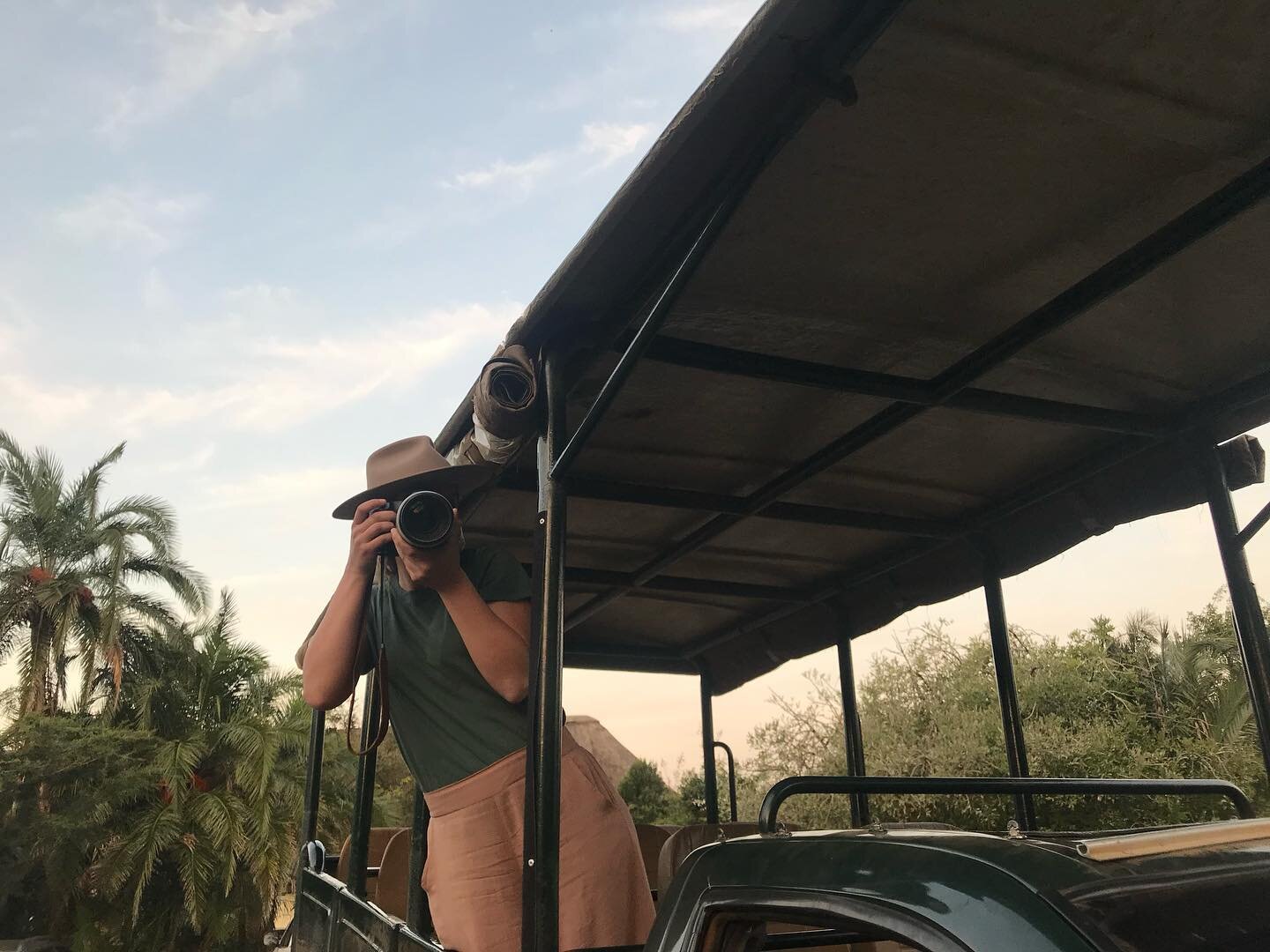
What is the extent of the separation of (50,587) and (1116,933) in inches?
1024

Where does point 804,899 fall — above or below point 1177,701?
below

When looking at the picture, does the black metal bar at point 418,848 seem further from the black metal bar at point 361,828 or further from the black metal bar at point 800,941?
the black metal bar at point 800,941

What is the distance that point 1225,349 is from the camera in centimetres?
302

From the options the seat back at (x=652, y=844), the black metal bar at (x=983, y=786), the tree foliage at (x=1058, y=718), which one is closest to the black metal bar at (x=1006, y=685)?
the black metal bar at (x=983, y=786)

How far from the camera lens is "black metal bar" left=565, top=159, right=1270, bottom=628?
222 centimetres

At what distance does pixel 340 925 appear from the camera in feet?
9.70

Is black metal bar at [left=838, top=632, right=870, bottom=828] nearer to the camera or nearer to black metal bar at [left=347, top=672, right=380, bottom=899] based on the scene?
black metal bar at [left=347, top=672, right=380, bottom=899]

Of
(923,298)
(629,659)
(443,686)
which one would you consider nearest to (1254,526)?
(923,298)

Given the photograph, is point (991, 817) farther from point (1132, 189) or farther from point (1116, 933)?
point (1116, 933)

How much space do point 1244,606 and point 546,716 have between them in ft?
7.24

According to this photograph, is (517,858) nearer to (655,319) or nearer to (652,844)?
(655,319)

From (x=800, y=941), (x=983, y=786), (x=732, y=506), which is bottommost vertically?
(x=800, y=941)

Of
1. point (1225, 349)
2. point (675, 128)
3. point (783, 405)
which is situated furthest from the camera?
point (783, 405)

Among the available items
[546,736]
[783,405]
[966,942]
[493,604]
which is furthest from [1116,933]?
[783,405]
